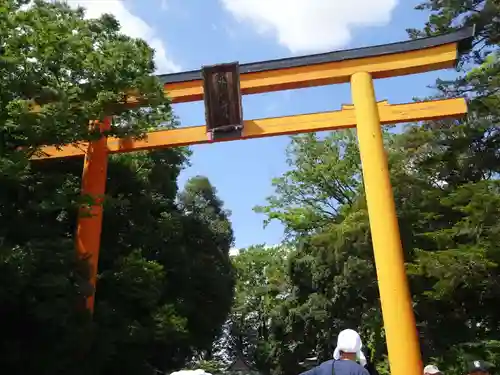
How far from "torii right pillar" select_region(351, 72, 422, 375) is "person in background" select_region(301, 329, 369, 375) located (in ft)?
18.2

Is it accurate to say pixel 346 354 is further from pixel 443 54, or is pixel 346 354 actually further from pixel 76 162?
pixel 76 162

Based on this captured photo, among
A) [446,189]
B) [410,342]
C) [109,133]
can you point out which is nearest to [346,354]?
[410,342]

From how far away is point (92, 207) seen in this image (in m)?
9.55

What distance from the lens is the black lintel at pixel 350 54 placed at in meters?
9.38

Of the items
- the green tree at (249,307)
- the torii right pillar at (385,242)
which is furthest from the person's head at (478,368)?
the green tree at (249,307)

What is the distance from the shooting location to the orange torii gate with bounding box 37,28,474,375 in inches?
358

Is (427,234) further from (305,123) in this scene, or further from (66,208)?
(66,208)

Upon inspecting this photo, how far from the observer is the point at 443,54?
937 cm

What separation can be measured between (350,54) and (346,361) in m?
7.71

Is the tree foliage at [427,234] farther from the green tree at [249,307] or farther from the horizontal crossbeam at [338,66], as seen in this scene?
the green tree at [249,307]

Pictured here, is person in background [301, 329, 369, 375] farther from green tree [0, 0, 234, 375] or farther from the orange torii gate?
the orange torii gate

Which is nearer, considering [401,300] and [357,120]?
[401,300]

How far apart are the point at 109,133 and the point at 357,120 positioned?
4186 mm

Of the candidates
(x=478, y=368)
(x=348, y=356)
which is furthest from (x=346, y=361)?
(x=478, y=368)
